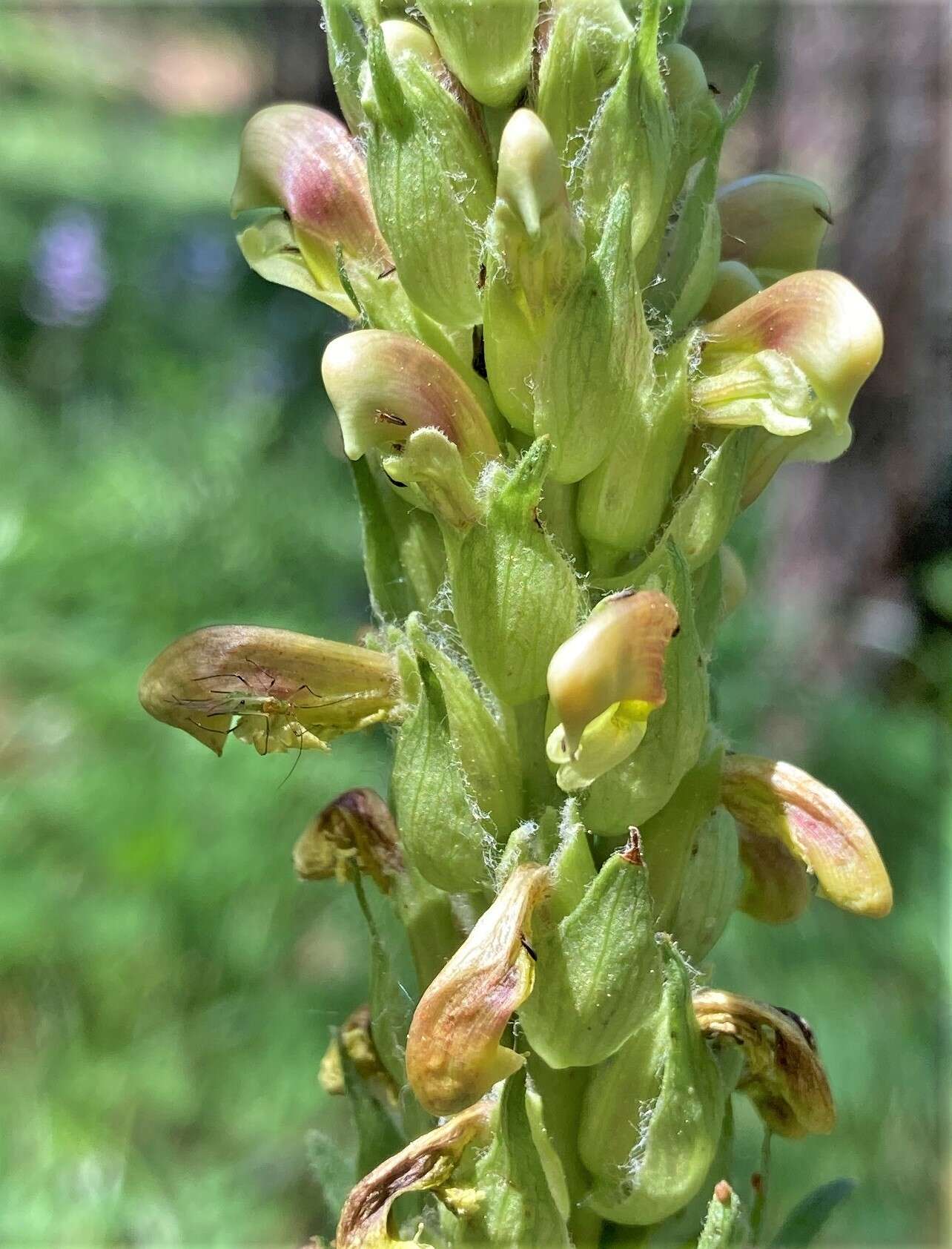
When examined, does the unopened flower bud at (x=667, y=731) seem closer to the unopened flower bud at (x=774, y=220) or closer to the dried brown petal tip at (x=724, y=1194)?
the dried brown petal tip at (x=724, y=1194)

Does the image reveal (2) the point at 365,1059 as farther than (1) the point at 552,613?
Yes

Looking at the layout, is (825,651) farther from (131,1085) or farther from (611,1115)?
(611,1115)

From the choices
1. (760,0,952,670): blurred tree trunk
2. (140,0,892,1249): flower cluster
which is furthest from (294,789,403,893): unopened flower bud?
(760,0,952,670): blurred tree trunk

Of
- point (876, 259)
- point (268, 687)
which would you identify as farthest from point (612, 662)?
point (876, 259)

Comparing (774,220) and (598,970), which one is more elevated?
(774,220)

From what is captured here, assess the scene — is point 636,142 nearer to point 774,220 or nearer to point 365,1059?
point 774,220

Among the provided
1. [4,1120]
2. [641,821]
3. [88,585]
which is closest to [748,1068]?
[641,821]

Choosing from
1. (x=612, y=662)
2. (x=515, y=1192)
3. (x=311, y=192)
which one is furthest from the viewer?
(x=311, y=192)
